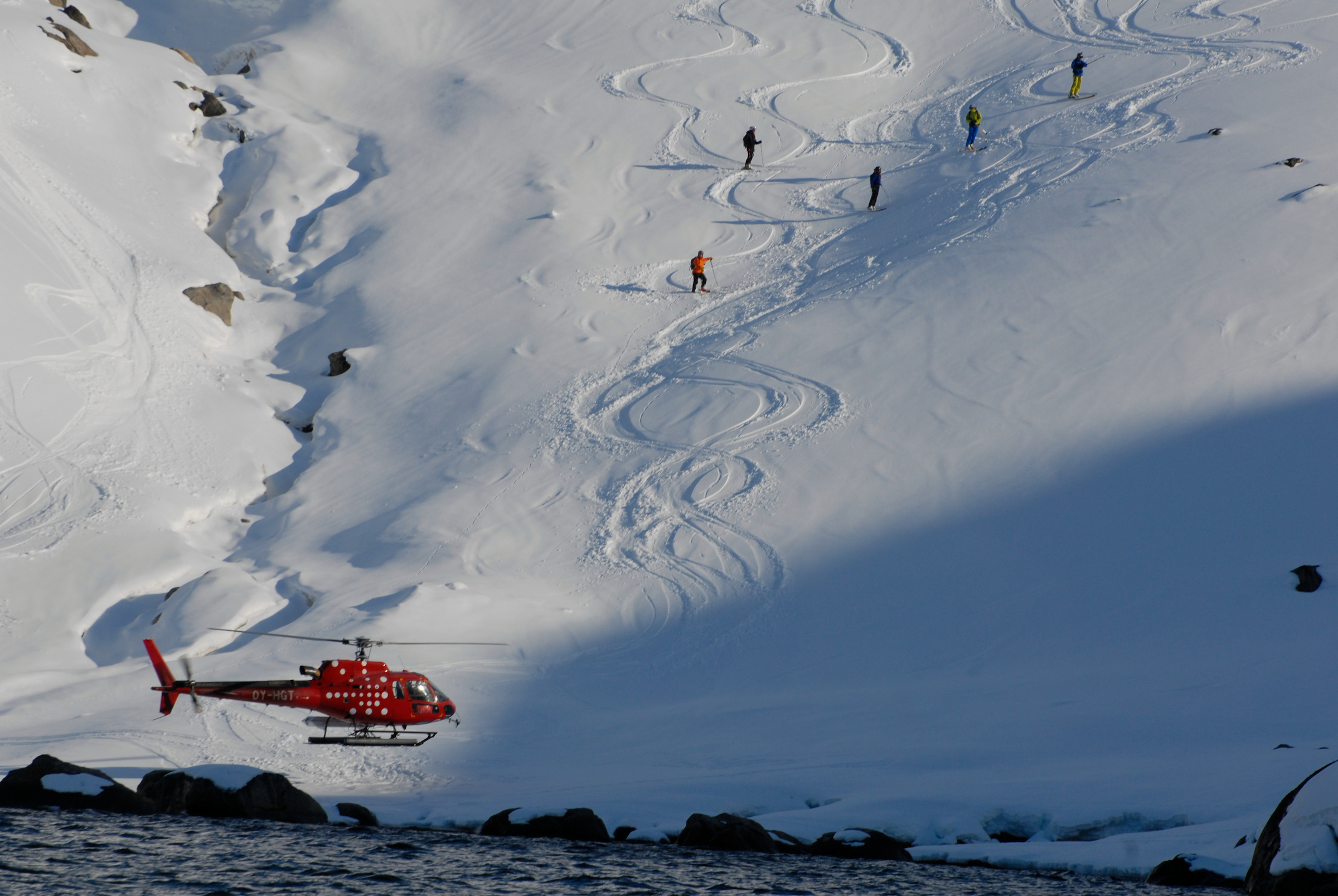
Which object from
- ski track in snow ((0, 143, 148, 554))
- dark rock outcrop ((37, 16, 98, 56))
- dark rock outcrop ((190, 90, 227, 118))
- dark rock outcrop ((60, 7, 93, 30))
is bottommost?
ski track in snow ((0, 143, 148, 554))

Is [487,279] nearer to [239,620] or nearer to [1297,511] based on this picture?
[239,620]

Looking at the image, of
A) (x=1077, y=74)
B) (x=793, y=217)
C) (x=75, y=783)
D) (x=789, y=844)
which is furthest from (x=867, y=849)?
(x=1077, y=74)

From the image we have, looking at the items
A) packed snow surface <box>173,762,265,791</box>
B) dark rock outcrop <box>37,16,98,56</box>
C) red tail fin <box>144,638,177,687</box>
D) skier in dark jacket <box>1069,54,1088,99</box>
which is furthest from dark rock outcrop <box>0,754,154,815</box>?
skier in dark jacket <box>1069,54,1088,99</box>

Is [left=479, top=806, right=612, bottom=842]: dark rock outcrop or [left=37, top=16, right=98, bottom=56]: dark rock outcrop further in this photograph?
[left=37, top=16, right=98, bottom=56]: dark rock outcrop

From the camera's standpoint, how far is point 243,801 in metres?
15.9

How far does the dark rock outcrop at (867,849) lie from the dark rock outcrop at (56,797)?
9.88 m

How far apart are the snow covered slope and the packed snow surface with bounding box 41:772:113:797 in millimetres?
1874

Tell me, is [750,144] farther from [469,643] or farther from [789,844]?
[789,844]

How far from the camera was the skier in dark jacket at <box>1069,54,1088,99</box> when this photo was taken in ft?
118

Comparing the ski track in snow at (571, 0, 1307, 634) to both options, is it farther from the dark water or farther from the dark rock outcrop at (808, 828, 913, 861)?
the dark water

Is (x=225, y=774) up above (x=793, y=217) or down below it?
below

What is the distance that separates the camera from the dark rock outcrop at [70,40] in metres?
39.2

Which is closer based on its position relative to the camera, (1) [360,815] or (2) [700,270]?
(1) [360,815]

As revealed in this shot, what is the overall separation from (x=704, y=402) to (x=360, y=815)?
15.2 meters
